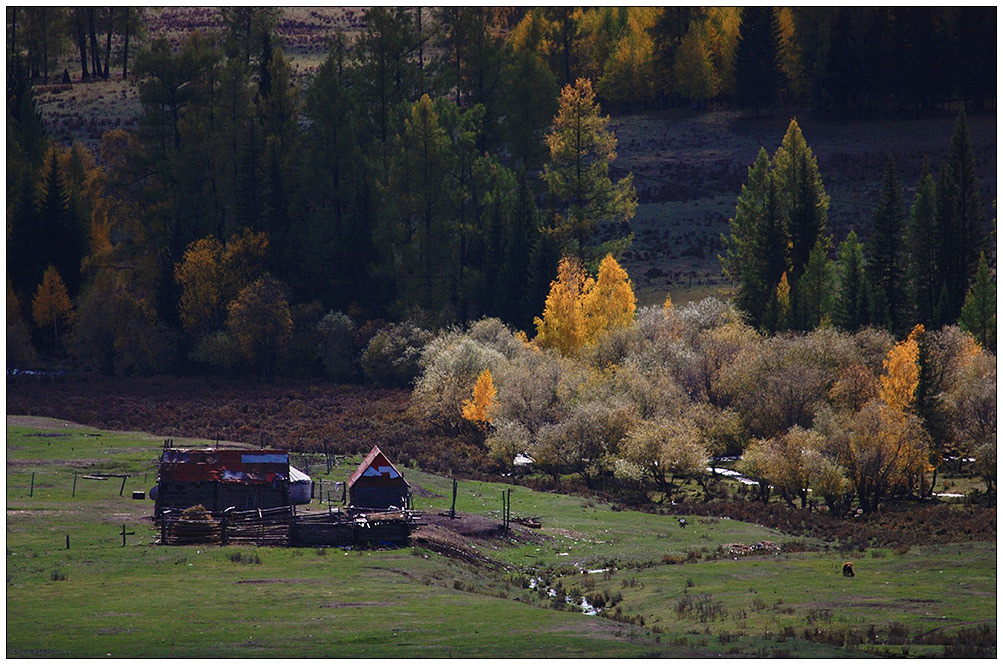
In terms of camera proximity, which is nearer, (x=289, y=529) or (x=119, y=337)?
(x=289, y=529)

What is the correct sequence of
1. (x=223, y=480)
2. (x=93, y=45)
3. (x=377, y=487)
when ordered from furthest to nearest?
(x=93, y=45), (x=377, y=487), (x=223, y=480)

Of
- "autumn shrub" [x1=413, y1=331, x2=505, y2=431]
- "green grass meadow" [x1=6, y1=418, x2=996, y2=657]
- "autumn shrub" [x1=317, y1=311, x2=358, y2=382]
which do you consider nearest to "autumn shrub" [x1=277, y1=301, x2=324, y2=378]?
"autumn shrub" [x1=317, y1=311, x2=358, y2=382]

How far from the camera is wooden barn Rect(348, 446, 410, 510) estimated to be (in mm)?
58250

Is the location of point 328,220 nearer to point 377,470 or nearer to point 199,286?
point 199,286

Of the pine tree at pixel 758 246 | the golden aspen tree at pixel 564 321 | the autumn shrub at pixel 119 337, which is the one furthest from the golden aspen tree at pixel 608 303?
the autumn shrub at pixel 119 337

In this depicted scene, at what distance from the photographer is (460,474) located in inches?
2975

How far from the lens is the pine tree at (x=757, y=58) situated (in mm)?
151750

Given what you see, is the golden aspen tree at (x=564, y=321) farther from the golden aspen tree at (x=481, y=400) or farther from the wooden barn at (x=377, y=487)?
the wooden barn at (x=377, y=487)

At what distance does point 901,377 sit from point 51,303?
75954 mm

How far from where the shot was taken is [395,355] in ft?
345

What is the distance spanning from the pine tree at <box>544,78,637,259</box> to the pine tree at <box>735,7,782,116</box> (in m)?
49.2

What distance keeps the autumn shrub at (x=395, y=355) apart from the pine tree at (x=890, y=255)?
124 feet

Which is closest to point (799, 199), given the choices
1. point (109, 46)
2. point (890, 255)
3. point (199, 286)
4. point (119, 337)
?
point (890, 255)

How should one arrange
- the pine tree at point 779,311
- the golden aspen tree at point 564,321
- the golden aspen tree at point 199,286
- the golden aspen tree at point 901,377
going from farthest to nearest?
the golden aspen tree at point 199,286 < the pine tree at point 779,311 < the golden aspen tree at point 564,321 < the golden aspen tree at point 901,377
